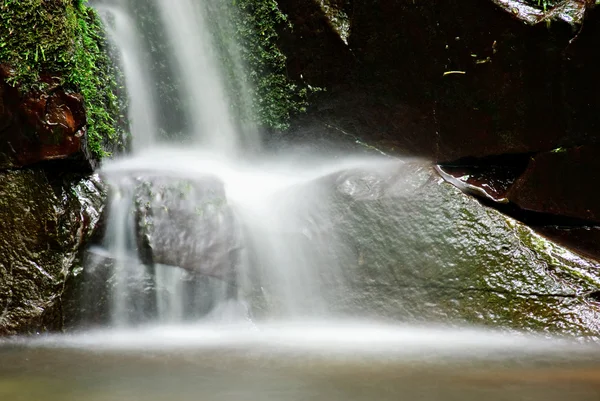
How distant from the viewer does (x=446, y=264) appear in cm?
393

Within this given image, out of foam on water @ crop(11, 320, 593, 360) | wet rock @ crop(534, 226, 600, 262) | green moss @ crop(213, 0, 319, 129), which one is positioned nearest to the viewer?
foam on water @ crop(11, 320, 593, 360)

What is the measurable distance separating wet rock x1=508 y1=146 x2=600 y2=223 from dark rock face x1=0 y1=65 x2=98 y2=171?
353cm

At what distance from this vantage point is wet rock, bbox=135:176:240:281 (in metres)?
3.93

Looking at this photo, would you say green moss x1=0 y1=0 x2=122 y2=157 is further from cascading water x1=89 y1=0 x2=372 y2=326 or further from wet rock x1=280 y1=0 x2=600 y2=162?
wet rock x1=280 y1=0 x2=600 y2=162

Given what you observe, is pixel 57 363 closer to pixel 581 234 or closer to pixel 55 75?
pixel 55 75

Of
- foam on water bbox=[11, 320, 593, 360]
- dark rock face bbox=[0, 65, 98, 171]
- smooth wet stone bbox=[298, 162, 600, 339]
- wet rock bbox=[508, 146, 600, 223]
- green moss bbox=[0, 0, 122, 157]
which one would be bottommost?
foam on water bbox=[11, 320, 593, 360]

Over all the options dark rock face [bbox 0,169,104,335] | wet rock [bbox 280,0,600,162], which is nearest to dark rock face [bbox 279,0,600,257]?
wet rock [bbox 280,0,600,162]

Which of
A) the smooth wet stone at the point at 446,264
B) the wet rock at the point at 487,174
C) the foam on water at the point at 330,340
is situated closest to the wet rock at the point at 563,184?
the wet rock at the point at 487,174

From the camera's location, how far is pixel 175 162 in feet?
17.0

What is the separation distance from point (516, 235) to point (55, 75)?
12.2 ft

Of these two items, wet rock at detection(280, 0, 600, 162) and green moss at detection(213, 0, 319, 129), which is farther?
green moss at detection(213, 0, 319, 129)

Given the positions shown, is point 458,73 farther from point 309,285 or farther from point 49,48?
point 49,48

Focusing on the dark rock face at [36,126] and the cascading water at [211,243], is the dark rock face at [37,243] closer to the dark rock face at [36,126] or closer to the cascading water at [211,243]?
the dark rock face at [36,126]

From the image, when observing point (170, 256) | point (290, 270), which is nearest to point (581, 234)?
point (290, 270)
